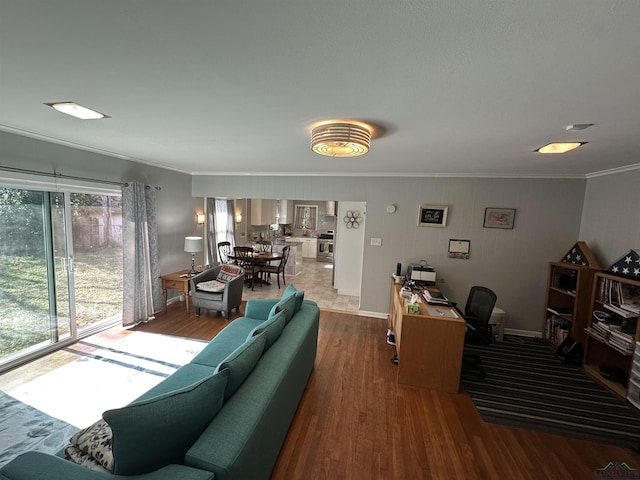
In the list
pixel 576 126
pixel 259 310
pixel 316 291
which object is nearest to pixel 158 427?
pixel 259 310

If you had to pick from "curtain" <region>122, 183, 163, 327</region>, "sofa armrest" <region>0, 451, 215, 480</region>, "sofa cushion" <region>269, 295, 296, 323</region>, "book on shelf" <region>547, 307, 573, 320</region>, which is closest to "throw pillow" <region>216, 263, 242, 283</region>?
Result: "curtain" <region>122, 183, 163, 327</region>

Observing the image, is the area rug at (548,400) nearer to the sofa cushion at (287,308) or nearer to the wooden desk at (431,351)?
the wooden desk at (431,351)

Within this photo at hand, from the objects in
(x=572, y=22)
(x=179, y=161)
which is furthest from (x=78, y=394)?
(x=572, y=22)

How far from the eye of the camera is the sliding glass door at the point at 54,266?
2.60 metres

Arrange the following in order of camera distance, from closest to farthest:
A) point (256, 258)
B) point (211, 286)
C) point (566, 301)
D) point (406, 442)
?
point (406, 442) → point (566, 301) → point (211, 286) → point (256, 258)

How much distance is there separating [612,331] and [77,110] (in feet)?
16.8

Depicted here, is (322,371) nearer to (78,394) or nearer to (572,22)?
(78,394)

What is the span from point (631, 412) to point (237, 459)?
3476 millimetres

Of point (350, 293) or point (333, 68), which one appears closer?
point (333, 68)

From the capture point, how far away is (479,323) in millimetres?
2836

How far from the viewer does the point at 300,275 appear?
23.6 ft

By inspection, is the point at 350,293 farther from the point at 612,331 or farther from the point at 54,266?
the point at 54,266

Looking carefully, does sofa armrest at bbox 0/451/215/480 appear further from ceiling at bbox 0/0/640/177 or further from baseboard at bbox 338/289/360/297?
baseboard at bbox 338/289/360/297

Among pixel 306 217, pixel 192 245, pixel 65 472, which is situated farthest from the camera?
pixel 306 217
